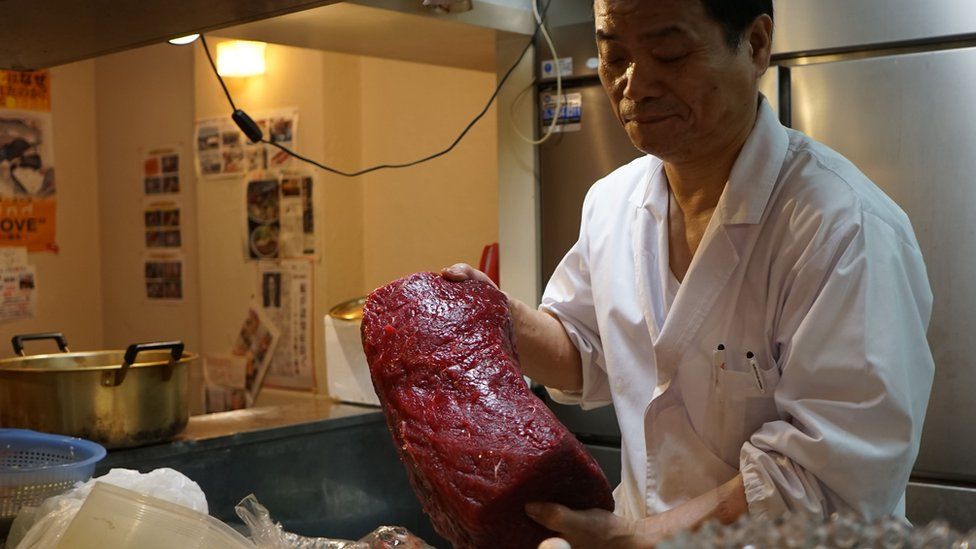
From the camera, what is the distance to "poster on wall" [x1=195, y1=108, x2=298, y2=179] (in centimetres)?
441

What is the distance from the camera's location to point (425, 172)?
4.00 meters

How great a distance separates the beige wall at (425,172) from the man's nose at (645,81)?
2355 millimetres

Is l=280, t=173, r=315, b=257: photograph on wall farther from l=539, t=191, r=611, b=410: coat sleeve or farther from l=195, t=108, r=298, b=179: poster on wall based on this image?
l=539, t=191, r=611, b=410: coat sleeve

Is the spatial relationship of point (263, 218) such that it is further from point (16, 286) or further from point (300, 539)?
point (300, 539)

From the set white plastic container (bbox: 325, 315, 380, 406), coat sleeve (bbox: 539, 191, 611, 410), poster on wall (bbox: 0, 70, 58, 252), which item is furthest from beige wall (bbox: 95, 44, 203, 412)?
coat sleeve (bbox: 539, 191, 611, 410)

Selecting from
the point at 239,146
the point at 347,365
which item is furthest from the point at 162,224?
the point at 347,365

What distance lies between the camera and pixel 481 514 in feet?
3.59

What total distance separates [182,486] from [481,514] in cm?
61

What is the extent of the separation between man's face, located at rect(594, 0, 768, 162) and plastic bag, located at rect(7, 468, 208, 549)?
33.6 inches

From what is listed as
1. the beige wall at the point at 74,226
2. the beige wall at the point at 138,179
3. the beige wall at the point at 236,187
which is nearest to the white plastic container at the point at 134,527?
the beige wall at the point at 236,187

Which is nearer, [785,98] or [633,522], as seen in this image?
[633,522]

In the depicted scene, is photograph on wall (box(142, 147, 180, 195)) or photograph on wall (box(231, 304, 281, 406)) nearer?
photograph on wall (box(231, 304, 281, 406))

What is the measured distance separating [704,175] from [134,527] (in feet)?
3.26

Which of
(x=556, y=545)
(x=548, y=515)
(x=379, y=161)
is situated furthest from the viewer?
(x=379, y=161)
